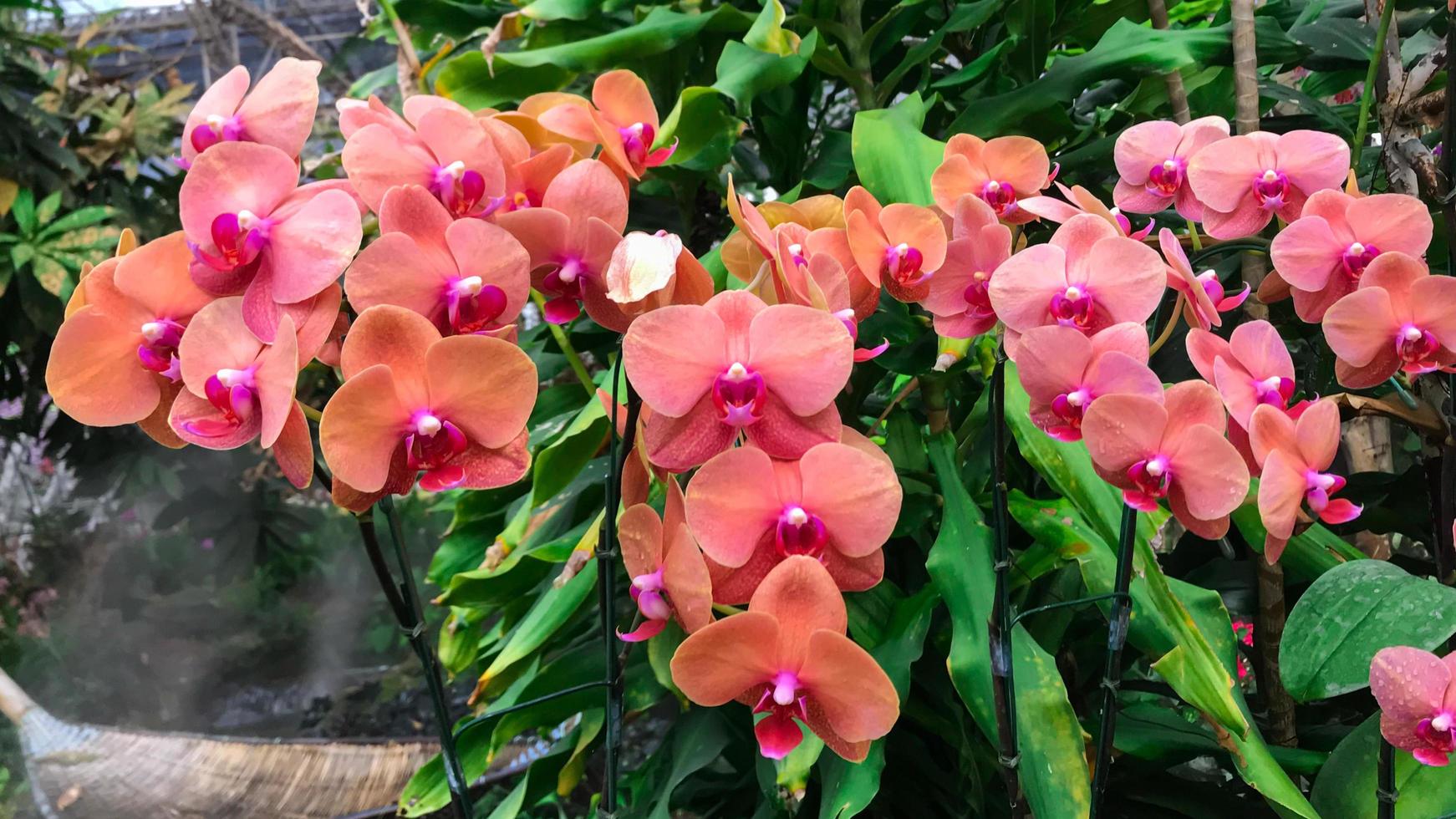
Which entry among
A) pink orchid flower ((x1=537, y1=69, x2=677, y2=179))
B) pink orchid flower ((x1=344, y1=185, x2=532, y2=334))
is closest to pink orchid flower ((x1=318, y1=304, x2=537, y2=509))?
pink orchid flower ((x1=344, y1=185, x2=532, y2=334))

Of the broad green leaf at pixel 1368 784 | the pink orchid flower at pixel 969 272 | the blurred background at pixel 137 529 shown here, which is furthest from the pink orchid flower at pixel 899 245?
the blurred background at pixel 137 529

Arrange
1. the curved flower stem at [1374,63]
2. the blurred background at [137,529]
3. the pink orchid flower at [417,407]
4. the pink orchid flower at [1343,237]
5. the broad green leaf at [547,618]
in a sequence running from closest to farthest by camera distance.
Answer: the pink orchid flower at [417,407] → the pink orchid flower at [1343,237] → the curved flower stem at [1374,63] → the broad green leaf at [547,618] → the blurred background at [137,529]

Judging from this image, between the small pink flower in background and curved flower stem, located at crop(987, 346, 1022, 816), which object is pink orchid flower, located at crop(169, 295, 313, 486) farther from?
the small pink flower in background

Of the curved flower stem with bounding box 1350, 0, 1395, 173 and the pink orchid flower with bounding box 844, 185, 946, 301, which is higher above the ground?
the pink orchid flower with bounding box 844, 185, 946, 301

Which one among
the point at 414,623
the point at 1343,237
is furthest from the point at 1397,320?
the point at 414,623

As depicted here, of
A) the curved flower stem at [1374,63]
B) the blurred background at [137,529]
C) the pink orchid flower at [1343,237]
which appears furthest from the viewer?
the blurred background at [137,529]

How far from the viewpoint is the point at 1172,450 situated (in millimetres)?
258

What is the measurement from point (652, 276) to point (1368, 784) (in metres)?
0.43

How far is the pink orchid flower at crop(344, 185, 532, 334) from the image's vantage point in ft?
0.77

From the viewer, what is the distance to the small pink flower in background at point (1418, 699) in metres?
0.30

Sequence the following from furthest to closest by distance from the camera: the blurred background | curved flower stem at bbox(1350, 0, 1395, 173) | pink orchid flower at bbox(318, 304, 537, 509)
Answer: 1. the blurred background
2. curved flower stem at bbox(1350, 0, 1395, 173)
3. pink orchid flower at bbox(318, 304, 537, 509)

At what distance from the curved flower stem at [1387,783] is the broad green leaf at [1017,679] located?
11cm

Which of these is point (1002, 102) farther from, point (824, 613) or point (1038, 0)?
point (824, 613)

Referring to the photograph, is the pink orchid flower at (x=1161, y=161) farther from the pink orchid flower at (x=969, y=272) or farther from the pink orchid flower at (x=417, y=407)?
the pink orchid flower at (x=417, y=407)
